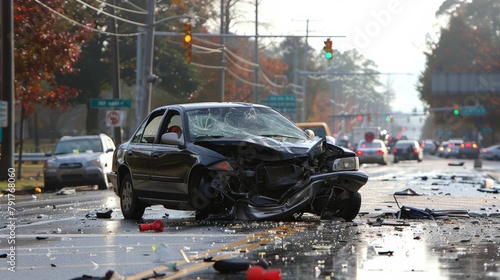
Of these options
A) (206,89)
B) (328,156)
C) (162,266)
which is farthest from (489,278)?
(206,89)

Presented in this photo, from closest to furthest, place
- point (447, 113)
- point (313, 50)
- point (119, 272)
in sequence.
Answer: point (119, 272) → point (447, 113) → point (313, 50)

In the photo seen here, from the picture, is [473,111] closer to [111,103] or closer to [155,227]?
[111,103]

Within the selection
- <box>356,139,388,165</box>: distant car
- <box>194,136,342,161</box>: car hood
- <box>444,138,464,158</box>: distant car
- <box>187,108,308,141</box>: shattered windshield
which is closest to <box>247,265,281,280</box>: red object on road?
<box>194,136,342,161</box>: car hood

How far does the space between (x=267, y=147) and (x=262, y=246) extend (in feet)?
10.3

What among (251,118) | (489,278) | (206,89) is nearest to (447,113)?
(206,89)

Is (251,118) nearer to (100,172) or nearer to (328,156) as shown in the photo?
(328,156)

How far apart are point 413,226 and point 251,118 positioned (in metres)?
3.09

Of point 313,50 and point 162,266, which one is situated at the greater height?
point 313,50

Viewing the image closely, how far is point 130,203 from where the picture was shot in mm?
16203

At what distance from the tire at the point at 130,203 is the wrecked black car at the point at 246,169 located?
6.7 inches

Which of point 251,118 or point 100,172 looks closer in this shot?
point 251,118

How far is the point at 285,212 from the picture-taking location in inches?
542

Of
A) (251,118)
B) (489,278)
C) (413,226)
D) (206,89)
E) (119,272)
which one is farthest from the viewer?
(206,89)

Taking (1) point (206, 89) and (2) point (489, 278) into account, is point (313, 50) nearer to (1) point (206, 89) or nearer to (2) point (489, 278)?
(1) point (206, 89)
